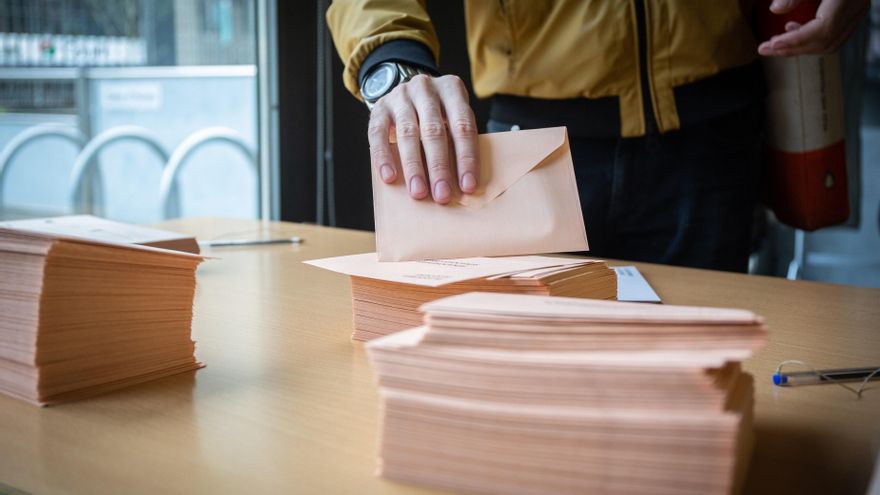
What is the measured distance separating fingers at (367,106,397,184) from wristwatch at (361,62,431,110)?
0.19 m

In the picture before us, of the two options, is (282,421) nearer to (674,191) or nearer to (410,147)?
(410,147)

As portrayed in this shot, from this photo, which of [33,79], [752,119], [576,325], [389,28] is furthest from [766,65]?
[33,79]

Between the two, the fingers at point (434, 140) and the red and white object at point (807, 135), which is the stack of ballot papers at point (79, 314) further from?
the red and white object at point (807, 135)

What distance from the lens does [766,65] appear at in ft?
4.85

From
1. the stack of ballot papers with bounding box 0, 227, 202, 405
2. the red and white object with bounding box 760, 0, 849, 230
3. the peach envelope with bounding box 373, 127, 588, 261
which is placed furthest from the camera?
the red and white object with bounding box 760, 0, 849, 230

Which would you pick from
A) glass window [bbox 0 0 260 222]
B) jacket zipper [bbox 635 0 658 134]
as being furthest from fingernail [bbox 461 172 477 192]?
glass window [bbox 0 0 260 222]

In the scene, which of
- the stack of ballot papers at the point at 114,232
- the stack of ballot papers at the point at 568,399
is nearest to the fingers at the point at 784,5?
the stack of ballot papers at the point at 568,399

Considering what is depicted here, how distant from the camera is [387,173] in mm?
855

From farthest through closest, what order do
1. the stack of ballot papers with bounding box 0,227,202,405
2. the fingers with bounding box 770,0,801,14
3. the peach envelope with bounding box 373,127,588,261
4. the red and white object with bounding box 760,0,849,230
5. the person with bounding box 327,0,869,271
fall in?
the red and white object with bounding box 760,0,849,230
the person with bounding box 327,0,869,271
the fingers with bounding box 770,0,801,14
the peach envelope with bounding box 373,127,588,261
the stack of ballot papers with bounding box 0,227,202,405

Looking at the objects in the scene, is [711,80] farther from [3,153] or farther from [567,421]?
[3,153]

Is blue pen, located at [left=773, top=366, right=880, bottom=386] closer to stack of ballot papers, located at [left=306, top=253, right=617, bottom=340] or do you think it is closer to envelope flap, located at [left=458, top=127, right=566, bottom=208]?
stack of ballot papers, located at [left=306, top=253, right=617, bottom=340]

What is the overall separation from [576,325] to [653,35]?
99 cm

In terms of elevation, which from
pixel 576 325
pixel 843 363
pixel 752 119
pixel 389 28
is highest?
pixel 389 28

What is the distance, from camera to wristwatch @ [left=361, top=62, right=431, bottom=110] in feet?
3.65
